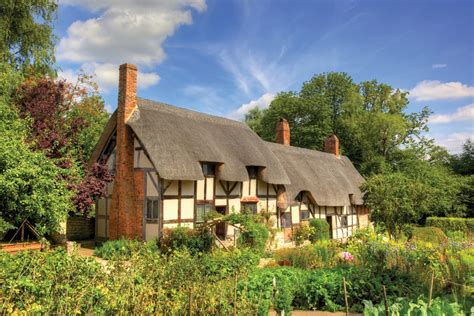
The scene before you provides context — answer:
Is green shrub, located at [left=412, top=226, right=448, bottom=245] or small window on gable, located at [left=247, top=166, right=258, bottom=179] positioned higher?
small window on gable, located at [left=247, top=166, right=258, bottom=179]

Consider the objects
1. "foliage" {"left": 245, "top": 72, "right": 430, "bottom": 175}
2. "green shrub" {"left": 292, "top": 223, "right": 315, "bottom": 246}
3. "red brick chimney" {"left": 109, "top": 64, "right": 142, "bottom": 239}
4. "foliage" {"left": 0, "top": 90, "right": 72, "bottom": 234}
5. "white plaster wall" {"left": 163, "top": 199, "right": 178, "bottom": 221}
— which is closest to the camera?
"foliage" {"left": 0, "top": 90, "right": 72, "bottom": 234}

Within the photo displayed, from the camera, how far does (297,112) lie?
34.5 meters

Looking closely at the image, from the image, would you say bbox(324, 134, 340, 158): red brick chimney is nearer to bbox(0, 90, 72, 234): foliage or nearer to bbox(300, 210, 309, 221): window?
bbox(300, 210, 309, 221): window

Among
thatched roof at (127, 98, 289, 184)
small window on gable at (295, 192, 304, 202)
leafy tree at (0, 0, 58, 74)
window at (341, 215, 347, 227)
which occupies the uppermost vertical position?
leafy tree at (0, 0, 58, 74)

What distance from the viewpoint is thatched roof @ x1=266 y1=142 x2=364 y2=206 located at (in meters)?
20.1

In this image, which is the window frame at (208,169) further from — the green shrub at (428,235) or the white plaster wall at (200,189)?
the green shrub at (428,235)

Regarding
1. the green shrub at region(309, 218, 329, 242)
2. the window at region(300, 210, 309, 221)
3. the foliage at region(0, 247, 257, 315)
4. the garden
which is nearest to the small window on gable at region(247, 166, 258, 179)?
the window at region(300, 210, 309, 221)

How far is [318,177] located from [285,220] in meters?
4.04

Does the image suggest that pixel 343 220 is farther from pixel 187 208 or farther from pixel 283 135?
pixel 187 208

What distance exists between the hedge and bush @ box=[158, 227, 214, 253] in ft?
55.5

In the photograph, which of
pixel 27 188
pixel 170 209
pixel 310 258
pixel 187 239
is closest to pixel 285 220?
pixel 170 209

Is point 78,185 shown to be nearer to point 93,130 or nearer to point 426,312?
point 93,130

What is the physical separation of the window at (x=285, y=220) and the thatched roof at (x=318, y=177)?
0.96 meters

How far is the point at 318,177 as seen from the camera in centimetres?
2183
